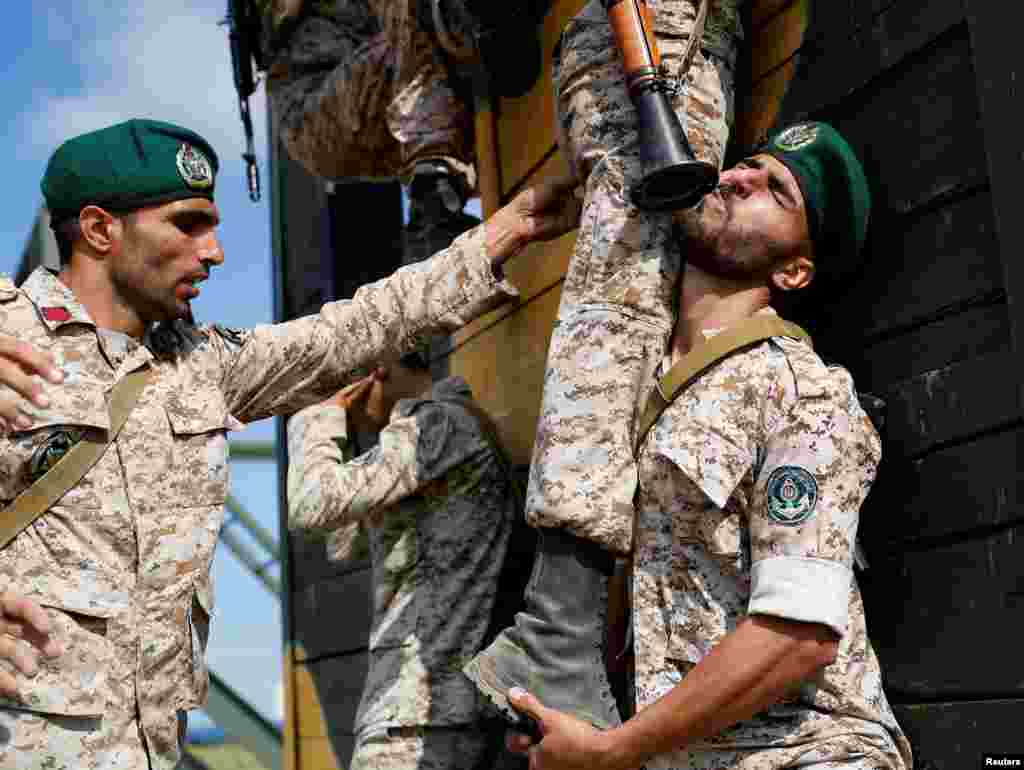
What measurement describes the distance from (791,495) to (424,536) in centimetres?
146

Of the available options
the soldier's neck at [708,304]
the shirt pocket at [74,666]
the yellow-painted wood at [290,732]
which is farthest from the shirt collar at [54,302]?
the yellow-painted wood at [290,732]

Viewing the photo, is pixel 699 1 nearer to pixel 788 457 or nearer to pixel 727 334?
pixel 727 334

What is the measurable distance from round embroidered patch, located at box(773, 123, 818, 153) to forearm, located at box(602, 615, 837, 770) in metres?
0.91

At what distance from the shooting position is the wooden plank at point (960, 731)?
6.93ft

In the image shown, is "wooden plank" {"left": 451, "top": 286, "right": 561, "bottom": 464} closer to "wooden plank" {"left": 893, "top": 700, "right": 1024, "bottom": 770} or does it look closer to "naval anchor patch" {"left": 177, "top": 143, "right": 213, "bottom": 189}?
"naval anchor patch" {"left": 177, "top": 143, "right": 213, "bottom": 189}

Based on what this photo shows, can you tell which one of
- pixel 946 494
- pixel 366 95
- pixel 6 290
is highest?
pixel 366 95

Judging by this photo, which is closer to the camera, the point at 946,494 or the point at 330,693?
the point at 946,494

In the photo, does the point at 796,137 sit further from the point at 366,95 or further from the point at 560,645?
the point at 366,95

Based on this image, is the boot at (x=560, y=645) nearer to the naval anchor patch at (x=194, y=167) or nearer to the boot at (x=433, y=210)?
the naval anchor patch at (x=194, y=167)

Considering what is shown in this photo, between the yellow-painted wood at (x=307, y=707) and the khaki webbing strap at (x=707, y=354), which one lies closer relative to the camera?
the khaki webbing strap at (x=707, y=354)

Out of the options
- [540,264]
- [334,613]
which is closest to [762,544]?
[540,264]

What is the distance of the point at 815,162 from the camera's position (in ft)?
7.94

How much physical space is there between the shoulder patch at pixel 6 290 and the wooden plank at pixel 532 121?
5.50ft

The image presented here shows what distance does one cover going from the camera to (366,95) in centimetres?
488
